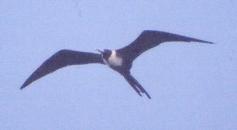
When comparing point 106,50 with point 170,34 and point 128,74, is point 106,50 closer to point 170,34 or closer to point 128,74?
point 128,74

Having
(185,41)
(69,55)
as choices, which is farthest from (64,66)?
(185,41)

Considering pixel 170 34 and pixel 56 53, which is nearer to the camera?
pixel 170 34

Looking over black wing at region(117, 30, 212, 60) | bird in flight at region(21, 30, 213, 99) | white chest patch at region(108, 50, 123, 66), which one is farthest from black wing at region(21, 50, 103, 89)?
black wing at region(117, 30, 212, 60)

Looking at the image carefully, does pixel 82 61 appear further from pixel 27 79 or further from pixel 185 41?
pixel 185 41

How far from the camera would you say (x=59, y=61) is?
823cm

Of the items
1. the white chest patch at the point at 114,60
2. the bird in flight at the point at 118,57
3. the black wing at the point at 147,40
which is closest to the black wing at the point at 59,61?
the bird in flight at the point at 118,57

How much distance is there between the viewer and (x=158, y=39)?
25.6 ft

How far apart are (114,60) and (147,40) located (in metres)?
0.53

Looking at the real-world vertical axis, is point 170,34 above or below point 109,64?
above

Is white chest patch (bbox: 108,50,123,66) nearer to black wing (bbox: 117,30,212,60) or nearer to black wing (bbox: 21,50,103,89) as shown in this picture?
black wing (bbox: 117,30,212,60)

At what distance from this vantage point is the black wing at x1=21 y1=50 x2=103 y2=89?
8.15 meters

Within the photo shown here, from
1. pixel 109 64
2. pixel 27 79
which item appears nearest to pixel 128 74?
pixel 109 64

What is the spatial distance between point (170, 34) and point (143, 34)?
394 mm

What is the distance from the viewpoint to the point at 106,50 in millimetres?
8094
